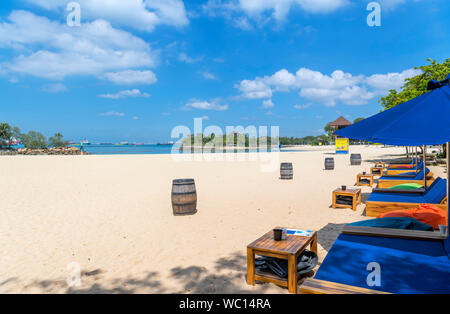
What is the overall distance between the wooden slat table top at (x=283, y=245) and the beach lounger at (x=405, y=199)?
3071mm

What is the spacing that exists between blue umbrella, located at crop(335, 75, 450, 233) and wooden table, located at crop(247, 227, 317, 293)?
57.0 inches

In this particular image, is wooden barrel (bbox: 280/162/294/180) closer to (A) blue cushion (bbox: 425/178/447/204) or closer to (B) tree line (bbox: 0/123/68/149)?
(A) blue cushion (bbox: 425/178/447/204)

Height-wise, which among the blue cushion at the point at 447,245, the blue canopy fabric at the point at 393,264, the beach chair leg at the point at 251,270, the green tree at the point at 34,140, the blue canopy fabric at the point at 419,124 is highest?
the green tree at the point at 34,140

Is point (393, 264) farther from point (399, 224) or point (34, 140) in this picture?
point (34, 140)

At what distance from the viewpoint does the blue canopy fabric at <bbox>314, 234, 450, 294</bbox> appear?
2.48m

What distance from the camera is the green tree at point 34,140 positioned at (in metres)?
71.5

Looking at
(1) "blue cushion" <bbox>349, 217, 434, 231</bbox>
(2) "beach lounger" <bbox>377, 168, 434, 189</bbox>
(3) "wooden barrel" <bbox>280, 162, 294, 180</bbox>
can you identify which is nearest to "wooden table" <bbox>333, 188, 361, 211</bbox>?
(2) "beach lounger" <bbox>377, 168, 434, 189</bbox>

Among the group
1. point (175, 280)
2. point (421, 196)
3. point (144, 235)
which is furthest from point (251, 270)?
point (421, 196)

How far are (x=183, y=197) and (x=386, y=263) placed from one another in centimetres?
494

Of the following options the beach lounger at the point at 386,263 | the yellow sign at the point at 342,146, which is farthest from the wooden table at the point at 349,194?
the yellow sign at the point at 342,146

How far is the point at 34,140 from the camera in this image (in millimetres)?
72375

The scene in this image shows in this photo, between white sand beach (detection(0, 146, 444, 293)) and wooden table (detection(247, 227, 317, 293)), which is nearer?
wooden table (detection(247, 227, 317, 293))

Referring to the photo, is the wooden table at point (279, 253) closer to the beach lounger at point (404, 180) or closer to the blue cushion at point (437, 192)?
the blue cushion at point (437, 192)
